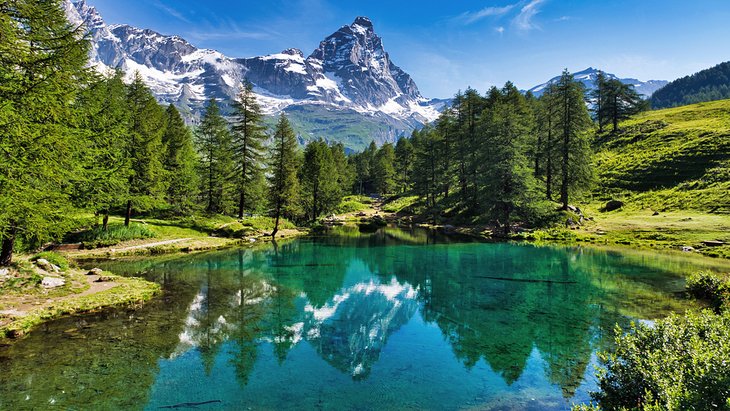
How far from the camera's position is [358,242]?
4525cm

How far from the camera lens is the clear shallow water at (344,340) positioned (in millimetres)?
10352

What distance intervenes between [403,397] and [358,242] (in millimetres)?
34861

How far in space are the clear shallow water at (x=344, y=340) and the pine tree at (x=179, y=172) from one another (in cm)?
2450

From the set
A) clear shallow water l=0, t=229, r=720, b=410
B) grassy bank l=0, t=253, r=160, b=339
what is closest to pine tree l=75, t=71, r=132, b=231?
clear shallow water l=0, t=229, r=720, b=410

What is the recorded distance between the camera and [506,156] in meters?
48.0

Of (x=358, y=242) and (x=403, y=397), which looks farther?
(x=358, y=242)

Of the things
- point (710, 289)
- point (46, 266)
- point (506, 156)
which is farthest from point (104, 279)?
point (506, 156)

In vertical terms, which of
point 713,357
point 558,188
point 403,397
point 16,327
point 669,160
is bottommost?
point 403,397

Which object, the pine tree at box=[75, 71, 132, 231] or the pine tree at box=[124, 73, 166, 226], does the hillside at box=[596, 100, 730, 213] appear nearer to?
the pine tree at box=[75, 71, 132, 231]

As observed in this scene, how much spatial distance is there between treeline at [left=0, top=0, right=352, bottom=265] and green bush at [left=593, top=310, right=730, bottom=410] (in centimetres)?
2013

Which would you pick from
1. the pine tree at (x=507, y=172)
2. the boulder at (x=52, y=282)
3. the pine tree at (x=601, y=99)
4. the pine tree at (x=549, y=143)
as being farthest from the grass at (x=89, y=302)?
the pine tree at (x=601, y=99)

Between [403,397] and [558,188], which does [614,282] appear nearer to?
[403,397]

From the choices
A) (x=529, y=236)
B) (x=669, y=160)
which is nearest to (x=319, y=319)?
(x=529, y=236)

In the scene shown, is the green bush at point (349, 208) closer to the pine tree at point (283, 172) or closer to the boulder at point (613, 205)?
the pine tree at point (283, 172)
